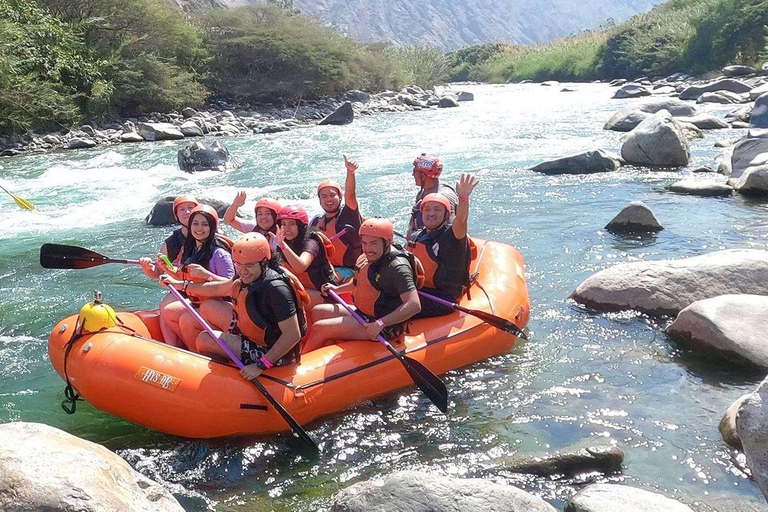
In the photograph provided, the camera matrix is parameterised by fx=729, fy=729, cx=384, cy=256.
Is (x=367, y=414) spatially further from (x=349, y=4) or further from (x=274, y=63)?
(x=349, y=4)

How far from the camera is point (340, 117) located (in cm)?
1966

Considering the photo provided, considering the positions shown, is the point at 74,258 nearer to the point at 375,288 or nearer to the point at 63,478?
the point at 375,288

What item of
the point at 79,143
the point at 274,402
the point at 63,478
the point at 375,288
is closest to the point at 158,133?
the point at 79,143

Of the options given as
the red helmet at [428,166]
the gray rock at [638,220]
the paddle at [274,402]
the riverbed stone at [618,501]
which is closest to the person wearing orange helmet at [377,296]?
the paddle at [274,402]

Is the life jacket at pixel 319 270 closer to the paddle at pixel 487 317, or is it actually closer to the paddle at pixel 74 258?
the paddle at pixel 487 317

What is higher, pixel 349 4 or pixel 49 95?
pixel 349 4

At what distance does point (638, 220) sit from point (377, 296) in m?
4.04

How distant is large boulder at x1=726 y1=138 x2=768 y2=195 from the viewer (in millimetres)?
8509

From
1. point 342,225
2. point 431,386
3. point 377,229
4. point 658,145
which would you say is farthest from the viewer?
point 658,145

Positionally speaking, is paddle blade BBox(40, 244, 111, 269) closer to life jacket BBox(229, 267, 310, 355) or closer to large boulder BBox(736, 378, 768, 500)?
life jacket BBox(229, 267, 310, 355)

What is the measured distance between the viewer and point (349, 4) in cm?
15825

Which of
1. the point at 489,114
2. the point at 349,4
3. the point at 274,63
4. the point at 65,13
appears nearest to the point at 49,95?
the point at 65,13

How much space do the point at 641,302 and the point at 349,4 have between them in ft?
534

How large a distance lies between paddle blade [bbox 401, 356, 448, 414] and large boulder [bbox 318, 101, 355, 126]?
627 inches
